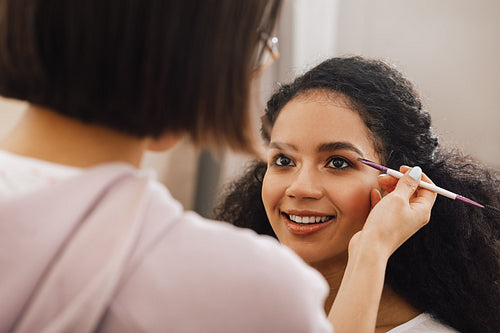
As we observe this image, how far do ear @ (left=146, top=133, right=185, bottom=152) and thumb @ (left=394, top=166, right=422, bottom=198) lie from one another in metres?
0.55

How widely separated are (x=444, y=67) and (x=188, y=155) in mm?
1079

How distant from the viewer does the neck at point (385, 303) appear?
118 cm

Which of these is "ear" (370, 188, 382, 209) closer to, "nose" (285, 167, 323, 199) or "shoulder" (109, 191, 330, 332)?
"nose" (285, 167, 323, 199)

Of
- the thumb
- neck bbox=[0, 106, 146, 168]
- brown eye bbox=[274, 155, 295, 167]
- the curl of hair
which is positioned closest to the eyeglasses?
neck bbox=[0, 106, 146, 168]

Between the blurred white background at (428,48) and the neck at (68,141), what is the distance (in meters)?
1.28

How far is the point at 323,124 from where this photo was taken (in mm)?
1171

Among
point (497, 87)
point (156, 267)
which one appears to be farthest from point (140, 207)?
point (497, 87)

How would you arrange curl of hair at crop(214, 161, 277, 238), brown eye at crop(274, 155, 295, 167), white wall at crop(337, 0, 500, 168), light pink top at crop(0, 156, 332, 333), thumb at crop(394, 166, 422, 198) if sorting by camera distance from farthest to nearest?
white wall at crop(337, 0, 500, 168), curl of hair at crop(214, 161, 277, 238), brown eye at crop(274, 155, 295, 167), thumb at crop(394, 166, 422, 198), light pink top at crop(0, 156, 332, 333)

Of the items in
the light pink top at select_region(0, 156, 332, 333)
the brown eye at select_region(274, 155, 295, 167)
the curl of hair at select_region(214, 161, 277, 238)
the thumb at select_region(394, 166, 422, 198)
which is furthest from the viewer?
the curl of hair at select_region(214, 161, 277, 238)

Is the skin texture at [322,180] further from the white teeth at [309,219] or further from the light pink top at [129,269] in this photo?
the light pink top at [129,269]

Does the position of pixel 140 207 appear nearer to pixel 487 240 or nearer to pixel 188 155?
pixel 487 240

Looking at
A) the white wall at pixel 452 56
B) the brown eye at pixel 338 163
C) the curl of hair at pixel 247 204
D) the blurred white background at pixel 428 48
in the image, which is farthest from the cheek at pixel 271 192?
the white wall at pixel 452 56

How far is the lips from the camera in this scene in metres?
1.15

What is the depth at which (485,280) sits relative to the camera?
122 centimetres
